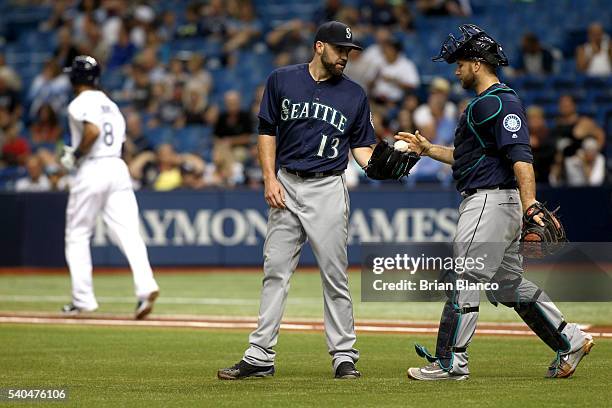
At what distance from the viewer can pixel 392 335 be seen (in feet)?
35.8

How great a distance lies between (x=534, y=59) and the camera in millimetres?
20797

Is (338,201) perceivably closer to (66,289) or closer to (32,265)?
(66,289)

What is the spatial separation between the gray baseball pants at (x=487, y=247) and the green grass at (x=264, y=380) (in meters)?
0.28

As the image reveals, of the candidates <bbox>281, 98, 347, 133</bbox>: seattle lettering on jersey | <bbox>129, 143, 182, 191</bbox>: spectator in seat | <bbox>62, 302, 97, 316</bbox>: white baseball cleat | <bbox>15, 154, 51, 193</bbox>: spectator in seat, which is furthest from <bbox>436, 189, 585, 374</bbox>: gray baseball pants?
<bbox>15, 154, 51, 193</bbox>: spectator in seat

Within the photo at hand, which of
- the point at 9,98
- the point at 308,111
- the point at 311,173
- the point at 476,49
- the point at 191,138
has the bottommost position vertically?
the point at 191,138

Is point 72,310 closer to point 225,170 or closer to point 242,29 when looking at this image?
point 225,170

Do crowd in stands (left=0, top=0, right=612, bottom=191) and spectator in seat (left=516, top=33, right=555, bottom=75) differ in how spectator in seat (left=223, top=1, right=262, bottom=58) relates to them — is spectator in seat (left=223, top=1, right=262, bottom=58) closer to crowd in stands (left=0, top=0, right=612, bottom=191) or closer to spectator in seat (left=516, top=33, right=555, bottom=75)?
crowd in stands (left=0, top=0, right=612, bottom=191)

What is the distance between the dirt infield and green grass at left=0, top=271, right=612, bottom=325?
0.57m

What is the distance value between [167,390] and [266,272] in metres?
1.13

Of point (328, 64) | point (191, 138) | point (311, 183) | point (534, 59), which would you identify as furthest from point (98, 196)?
point (534, 59)

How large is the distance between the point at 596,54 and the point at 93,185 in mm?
10860

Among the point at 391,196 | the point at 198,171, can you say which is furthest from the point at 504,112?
the point at 198,171

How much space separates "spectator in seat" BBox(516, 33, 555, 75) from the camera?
2069cm

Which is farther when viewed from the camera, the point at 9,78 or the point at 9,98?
the point at 9,78
